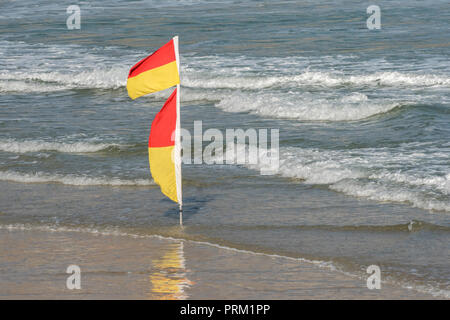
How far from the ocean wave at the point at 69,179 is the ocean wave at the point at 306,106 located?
5.41 m

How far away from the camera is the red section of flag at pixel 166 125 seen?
734 centimetres

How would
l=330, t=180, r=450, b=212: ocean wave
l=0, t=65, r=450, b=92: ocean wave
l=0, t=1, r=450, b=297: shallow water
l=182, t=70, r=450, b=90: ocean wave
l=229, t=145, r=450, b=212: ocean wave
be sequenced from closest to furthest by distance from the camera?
l=0, t=1, r=450, b=297: shallow water, l=330, t=180, r=450, b=212: ocean wave, l=229, t=145, r=450, b=212: ocean wave, l=182, t=70, r=450, b=90: ocean wave, l=0, t=65, r=450, b=92: ocean wave

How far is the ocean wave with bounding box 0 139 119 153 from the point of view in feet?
39.2

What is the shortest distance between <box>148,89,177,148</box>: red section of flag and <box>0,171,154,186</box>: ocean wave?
2325mm

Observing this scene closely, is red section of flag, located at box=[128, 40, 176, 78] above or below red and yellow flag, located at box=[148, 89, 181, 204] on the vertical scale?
above

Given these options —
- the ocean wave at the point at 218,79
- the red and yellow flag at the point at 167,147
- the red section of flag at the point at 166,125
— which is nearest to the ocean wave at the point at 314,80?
the ocean wave at the point at 218,79

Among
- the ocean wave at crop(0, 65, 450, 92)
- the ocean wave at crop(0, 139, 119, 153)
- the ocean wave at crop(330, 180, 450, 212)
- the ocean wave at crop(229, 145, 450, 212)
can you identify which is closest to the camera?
the ocean wave at crop(330, 180, 450, 212)

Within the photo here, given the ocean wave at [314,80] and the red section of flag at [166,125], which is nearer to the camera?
the red section of flag at [166,125]

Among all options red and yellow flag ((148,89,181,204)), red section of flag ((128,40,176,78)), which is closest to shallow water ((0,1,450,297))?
red and yellow flag ((148,89,181,204))

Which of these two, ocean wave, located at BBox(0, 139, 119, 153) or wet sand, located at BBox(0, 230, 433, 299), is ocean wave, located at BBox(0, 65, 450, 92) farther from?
wet sand, located at BBox(0, 230, 433, 299)

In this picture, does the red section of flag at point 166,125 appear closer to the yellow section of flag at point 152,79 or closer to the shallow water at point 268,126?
the yellow section of flag at point 152,79

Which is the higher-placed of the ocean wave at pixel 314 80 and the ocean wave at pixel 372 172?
the ocean wave at pixel 314 80
